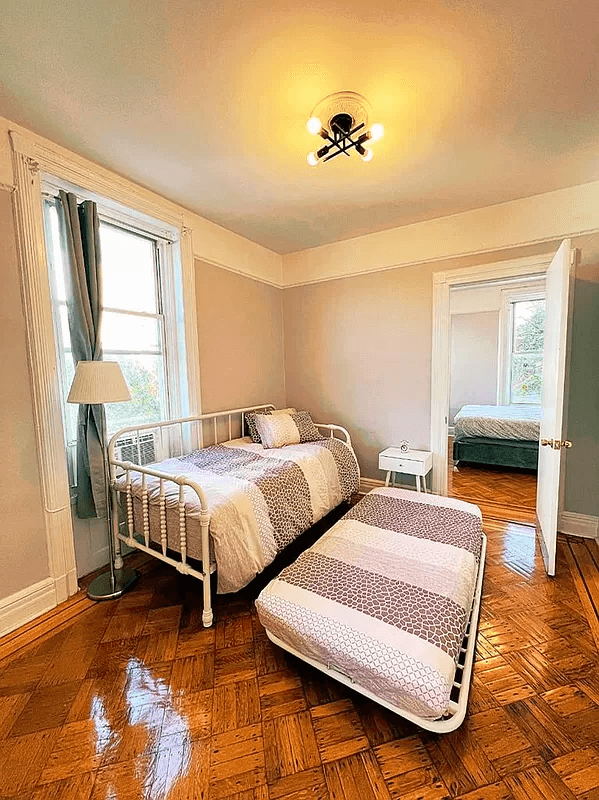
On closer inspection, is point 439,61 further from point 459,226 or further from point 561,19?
point 459,226

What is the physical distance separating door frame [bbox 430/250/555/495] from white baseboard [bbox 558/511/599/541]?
0.88 m

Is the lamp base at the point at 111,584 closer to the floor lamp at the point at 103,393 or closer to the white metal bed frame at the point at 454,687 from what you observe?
the floor lamp at the point at 103,393

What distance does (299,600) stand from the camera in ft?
4.97

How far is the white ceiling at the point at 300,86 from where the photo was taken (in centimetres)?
127

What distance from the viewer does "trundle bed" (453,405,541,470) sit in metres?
4.16

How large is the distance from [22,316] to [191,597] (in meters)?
1.80

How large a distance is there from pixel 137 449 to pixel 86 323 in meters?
0.96

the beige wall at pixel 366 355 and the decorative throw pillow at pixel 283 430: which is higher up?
the beige wall at pixel 366 355

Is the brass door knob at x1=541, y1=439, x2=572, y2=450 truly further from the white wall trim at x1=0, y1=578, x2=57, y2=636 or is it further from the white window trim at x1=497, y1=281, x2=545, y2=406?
the white window trim at x1=497, y1=281, x2=545, y2=406

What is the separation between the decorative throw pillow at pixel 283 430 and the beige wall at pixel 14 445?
1.61m

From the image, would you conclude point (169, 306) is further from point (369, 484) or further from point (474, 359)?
point (474, 359)

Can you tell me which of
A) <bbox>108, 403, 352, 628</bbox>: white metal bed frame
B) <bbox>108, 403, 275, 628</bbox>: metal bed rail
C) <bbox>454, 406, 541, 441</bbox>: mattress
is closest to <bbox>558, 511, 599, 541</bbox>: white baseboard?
<bbox>454, 406, 541, 441</bbox>: mattress

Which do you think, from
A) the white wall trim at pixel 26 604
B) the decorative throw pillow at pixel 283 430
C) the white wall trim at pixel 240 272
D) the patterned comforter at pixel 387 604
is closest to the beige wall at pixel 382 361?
the white wall trim at pixel 240 272

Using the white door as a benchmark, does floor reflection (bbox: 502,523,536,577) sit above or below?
below
